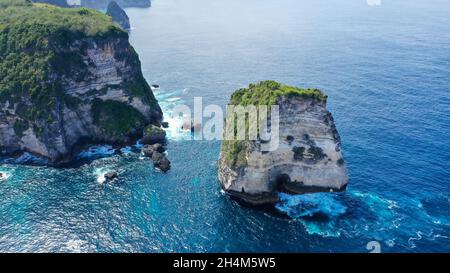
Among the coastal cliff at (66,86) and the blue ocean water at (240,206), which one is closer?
the blue ocean water at (240,206)

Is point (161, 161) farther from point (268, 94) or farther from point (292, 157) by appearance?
point (292, 157)

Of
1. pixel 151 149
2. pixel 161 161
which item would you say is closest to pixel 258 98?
pixel 161 161

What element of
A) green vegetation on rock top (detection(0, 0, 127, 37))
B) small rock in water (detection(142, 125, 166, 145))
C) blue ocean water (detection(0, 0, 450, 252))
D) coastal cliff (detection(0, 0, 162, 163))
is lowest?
blue ocean water (detection(0, 0, 450, 252))

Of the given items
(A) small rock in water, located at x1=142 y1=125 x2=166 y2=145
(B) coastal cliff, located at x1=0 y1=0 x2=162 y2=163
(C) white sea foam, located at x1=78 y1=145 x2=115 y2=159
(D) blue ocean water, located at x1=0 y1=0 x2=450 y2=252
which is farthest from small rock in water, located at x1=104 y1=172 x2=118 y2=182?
(A) small rock in water, located at x1=142 y1=125 x2=166 y2=145

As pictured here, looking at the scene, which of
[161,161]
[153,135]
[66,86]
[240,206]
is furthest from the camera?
[153,135]

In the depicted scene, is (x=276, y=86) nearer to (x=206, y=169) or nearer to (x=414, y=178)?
(x=206, y=169)

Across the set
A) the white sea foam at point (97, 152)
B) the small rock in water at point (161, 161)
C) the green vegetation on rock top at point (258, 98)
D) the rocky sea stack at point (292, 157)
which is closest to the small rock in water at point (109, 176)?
the small rock in water at point (161, 161)

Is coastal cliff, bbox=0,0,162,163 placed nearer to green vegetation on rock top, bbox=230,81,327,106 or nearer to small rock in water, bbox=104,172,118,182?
small rock in water, bbox=104,172,118,182

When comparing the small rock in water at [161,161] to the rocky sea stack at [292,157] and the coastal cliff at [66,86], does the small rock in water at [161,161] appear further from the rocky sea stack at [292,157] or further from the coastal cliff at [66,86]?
the rocky sea stack at [292,157]
